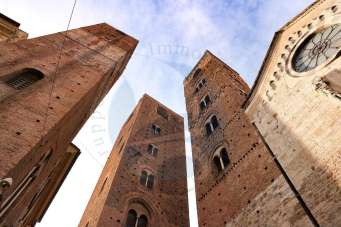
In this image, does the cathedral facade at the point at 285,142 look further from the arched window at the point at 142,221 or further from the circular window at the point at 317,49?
the arched window at the point at 142,221

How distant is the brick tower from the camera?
9.94 meters

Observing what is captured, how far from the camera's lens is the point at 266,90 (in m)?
10.4

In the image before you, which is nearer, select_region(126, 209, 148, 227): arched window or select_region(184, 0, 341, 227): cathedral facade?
select_region(184, 0, 341, 227): cathedral facade

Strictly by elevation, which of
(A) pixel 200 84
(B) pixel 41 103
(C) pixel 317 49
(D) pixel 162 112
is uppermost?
(D) pixel 162 112

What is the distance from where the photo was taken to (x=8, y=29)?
399 inches

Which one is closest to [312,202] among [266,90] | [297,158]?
[297,158]

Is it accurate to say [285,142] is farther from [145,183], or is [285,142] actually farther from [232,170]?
[145,183]

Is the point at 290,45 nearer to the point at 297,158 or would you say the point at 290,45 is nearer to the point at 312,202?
the point at 297,158

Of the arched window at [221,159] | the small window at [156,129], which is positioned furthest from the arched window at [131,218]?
the small window at [156,129]

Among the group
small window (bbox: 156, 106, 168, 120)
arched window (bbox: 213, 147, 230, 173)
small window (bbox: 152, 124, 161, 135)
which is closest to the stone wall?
arched window (bbox: 213, 147, 230, 173)

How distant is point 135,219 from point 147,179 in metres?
3.36

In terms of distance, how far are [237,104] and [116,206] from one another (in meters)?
6.81

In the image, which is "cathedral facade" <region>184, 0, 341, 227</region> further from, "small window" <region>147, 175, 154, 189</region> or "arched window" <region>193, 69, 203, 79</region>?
"arched window" <region>193, 69, 203, 79</region>

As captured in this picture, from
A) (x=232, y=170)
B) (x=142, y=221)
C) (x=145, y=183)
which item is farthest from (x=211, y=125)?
(x=142, y=221)
